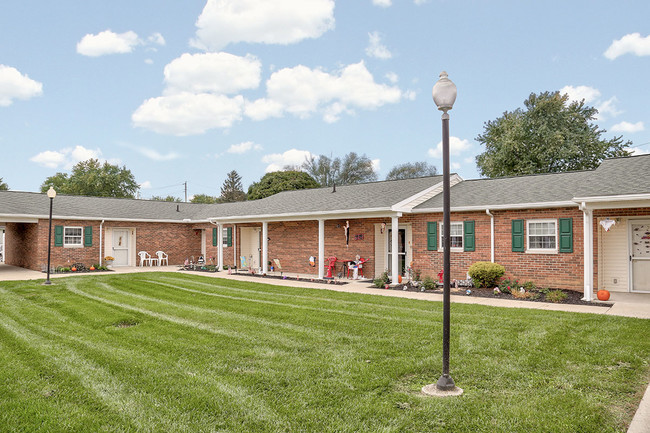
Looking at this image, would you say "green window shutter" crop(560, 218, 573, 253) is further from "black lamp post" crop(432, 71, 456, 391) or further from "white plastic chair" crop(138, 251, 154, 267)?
"white plastic chair" crop(138, 251, 154, 267)

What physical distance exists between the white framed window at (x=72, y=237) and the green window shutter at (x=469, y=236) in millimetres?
17977

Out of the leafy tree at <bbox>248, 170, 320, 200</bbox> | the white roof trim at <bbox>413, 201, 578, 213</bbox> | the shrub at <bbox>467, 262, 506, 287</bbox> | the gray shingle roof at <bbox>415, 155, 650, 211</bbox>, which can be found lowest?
the shrub at <bbox>467, 262, 506, 287</bbox>

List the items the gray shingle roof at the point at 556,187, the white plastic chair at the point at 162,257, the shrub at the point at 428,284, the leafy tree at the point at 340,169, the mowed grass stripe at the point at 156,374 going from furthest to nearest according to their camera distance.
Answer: the leafy tree at the point at 340,169, the white plastic chair at the point at 162,257, the shrub at the point at 428,284, the gray shingle roof at the point at 556,187, the mowed grass stripe at the point at 156,374

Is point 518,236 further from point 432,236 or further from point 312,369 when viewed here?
point 312,369

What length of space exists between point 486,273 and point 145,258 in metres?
17.8

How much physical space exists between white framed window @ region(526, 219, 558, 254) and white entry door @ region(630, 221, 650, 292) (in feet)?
6.29

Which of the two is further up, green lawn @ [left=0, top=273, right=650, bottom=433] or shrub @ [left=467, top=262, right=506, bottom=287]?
shrub @ [left=467, top=262, right=506, bottom=287]

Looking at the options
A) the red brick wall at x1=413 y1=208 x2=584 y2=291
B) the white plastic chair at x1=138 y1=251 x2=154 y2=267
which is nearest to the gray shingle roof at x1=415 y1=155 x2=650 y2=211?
the red brick wall at x1=413 y1=208 x2=584 y2=291

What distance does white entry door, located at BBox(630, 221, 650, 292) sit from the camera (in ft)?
36.7

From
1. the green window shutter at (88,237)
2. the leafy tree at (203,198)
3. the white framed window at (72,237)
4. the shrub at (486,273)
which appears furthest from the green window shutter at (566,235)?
the leafy tree at (203,198)

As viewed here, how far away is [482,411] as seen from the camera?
12.8 feet

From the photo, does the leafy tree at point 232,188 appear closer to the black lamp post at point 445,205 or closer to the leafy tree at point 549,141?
the leafy tree at point 549,141

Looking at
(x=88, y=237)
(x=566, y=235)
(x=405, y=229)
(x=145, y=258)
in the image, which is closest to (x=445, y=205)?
(x=566, y=235)

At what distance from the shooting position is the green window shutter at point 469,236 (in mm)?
13289
